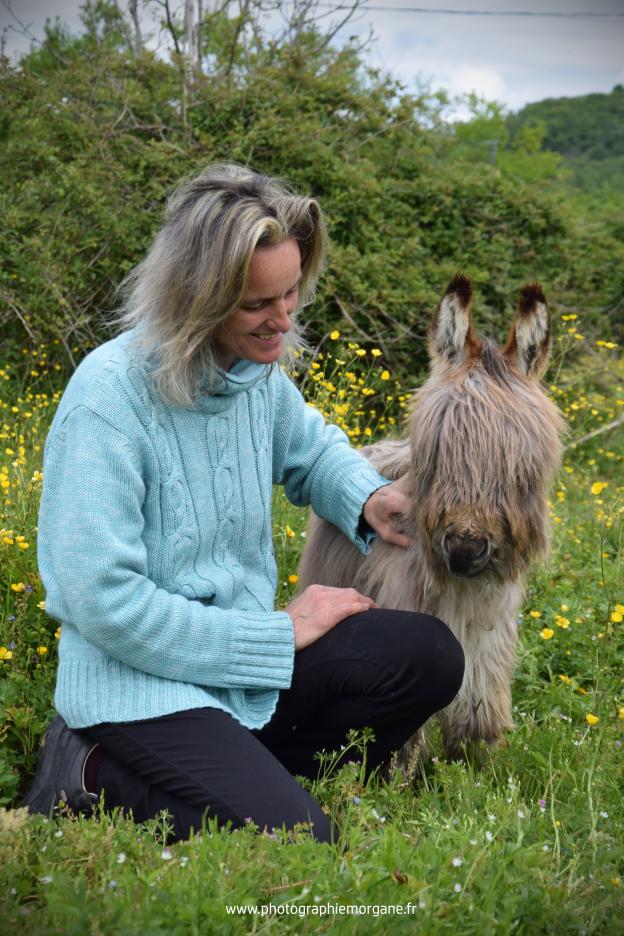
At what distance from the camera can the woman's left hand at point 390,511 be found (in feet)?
10.5

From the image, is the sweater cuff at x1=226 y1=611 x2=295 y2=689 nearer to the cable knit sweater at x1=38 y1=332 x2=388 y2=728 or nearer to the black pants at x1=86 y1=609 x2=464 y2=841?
the cable knit sweater at x1=38 y1=332 x2=388 y2=728

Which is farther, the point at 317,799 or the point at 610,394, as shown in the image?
the point at 610,394

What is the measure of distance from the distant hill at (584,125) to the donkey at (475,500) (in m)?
13.1

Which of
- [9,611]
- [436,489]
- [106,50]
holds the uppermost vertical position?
[106,50]

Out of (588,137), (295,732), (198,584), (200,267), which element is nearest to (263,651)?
(198,584)

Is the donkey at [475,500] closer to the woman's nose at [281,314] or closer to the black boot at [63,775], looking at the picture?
the woman's nose at [281,314]

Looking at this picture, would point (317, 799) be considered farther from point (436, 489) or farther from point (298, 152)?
point (298, 152)

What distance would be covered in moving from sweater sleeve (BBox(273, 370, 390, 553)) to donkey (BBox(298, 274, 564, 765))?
0.14 meters

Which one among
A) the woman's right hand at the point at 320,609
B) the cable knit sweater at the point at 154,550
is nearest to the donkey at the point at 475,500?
the woman's right hand at the point at 320,609

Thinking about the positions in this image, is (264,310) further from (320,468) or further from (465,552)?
(465,552)

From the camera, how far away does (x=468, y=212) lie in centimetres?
818

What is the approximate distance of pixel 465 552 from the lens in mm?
2812

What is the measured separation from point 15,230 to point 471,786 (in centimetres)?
559

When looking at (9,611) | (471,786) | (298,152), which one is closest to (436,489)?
(471,786)
